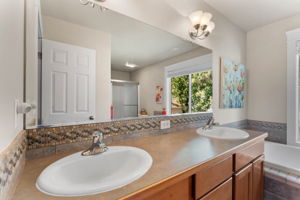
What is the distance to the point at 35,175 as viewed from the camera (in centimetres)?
60

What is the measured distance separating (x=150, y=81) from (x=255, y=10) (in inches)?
78.1

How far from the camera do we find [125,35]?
1.18 m

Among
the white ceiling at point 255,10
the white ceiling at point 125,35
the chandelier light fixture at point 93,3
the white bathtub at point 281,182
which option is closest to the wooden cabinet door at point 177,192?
the white ceiling at point 125,35

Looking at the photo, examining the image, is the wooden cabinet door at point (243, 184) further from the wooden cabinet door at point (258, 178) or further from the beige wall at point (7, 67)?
the beige wall at point (7, 67)

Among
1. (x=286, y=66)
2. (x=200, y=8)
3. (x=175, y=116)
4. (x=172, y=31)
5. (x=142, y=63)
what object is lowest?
(x=175, y=116)

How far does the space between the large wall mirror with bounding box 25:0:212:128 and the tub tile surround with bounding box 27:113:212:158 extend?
53mm

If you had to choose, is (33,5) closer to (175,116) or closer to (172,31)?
(172,31)

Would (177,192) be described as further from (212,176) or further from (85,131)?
(85,131)

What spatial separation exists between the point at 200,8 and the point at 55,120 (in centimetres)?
204

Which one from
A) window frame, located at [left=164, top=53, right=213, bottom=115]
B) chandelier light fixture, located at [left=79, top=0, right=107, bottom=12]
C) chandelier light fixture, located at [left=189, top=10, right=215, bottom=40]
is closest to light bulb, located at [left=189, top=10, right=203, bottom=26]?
chandelier light fixture, located at [left=189, top=10, right=215, bottom=40]

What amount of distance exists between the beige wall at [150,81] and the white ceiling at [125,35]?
Result: 2.1 inches

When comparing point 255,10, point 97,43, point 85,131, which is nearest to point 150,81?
point 97,43

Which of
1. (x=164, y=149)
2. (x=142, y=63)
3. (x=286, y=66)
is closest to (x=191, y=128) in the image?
(x=164, y=149)

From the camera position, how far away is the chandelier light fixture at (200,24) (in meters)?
1.60
